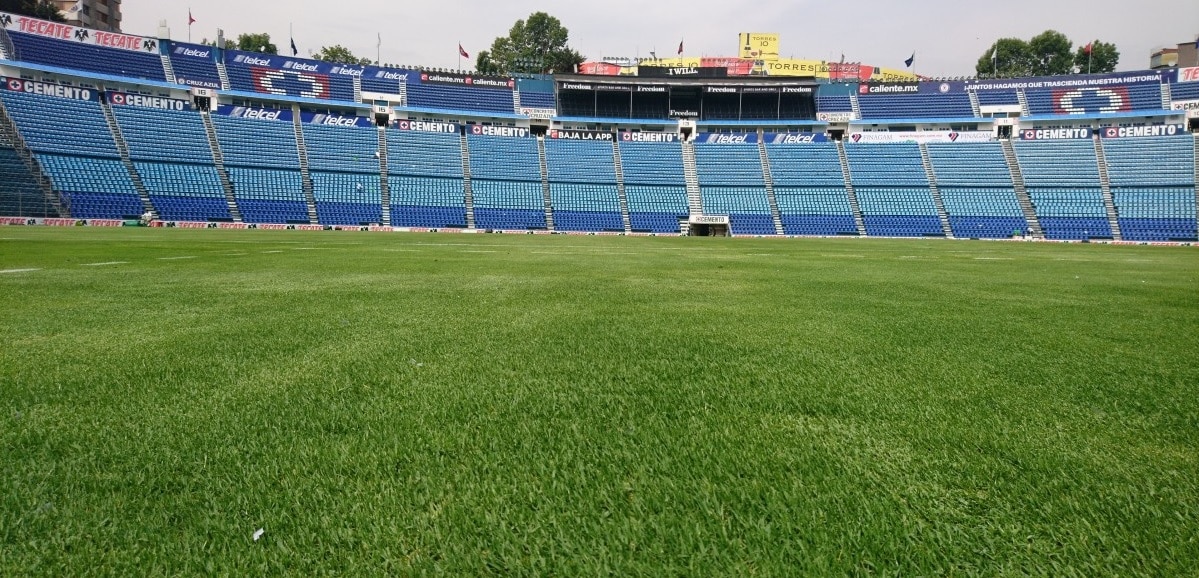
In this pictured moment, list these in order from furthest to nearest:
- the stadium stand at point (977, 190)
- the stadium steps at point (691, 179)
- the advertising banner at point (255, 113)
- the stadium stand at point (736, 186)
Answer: the stadium steps at point (691, 179) < the stadium stand at point (736, 186) < the advertising banner at point (255, 113) < the stadium stand at point (977, 190)

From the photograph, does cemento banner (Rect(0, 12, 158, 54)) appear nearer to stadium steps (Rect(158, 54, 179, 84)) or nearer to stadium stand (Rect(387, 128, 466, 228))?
stadium steps (Rect(158, 54, 179, 84))

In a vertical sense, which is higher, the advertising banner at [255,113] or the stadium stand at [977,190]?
the advertising banner at [255,113]

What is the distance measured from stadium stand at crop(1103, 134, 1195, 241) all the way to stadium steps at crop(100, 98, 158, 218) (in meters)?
63.5

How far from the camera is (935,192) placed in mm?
43281

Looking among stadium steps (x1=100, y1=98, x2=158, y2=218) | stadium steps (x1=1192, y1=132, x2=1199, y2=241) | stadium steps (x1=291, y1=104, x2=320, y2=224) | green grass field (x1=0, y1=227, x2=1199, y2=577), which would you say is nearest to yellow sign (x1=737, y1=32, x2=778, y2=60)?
stadium steps (x1=1192, y1=132, x2=1199, y2=241)

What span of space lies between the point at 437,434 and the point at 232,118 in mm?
50176

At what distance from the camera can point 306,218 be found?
37.4 meters

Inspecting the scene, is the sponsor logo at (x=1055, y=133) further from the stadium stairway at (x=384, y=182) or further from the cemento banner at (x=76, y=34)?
the cemento banner at (x=76, y=34)

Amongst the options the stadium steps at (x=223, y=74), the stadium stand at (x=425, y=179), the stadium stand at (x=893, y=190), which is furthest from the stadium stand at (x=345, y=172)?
the stadium stand at (x=893, y=190)

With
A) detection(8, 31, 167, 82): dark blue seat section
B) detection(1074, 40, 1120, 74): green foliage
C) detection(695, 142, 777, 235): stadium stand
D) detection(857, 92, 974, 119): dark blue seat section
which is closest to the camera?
detection(8, 31, 167, 82): dark blue seat section

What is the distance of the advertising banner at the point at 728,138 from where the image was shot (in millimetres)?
48750

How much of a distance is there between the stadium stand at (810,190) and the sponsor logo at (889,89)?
655cm

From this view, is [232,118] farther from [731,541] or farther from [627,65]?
[731,541]

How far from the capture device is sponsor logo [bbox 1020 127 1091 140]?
43.8 metres
